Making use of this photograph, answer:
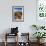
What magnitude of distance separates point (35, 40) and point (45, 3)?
183 cm

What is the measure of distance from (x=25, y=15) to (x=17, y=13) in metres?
0.39

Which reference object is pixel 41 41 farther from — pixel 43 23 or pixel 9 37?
pixel 9 37

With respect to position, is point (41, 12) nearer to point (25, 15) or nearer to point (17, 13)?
point (25, 15)

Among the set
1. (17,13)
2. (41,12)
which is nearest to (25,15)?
(17,13)

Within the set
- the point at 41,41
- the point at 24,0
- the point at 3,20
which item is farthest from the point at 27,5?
the point at 41,41

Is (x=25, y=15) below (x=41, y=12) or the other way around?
below

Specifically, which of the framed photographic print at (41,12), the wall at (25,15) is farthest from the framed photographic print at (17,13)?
the framed photographic print at (41,12)

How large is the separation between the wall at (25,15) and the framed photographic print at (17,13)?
0.14 m

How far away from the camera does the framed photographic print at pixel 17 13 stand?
24.6ft

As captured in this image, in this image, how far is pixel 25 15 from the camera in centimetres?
755

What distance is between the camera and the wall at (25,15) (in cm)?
749

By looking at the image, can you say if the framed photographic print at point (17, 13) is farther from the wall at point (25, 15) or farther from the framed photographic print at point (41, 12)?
the framed photographic print at point (41, 12)

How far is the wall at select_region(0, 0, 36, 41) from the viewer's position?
7488 mm

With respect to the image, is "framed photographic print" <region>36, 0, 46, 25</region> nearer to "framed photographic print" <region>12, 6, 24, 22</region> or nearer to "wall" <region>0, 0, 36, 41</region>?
"wall" <region>0, 0, 36, 41</region>
